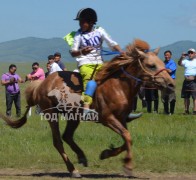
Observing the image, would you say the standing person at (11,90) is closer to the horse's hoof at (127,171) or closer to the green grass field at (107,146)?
the green grass field at (107,146)

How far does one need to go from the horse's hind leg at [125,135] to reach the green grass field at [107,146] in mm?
1381

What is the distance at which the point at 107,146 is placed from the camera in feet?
45.9

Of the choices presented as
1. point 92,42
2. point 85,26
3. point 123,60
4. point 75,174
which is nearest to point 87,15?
point 85,26

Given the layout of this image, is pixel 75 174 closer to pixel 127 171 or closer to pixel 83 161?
pixel 83 161

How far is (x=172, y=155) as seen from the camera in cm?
1280

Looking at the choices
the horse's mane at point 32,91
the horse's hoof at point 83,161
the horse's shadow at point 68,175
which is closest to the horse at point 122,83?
the horse's shadow at point 68,175

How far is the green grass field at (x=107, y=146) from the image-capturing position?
40.0ft

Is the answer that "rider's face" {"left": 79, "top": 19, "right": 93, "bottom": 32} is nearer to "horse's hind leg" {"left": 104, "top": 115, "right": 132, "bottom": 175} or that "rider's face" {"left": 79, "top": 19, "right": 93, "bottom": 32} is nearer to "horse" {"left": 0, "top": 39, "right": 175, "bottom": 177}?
"horse" {"left": 0, "top": 39, "right": 175, "bottom": 177}

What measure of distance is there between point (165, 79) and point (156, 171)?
1974 millimetres

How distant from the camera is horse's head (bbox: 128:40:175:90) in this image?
10586mm

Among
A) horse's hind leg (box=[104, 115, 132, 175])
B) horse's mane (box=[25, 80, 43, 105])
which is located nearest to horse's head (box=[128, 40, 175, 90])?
horse's hind leg (box=[104, 115, 132, 175])

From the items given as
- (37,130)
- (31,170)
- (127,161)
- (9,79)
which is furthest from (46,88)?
(9,79)

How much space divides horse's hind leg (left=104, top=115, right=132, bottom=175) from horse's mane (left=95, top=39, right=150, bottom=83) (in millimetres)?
820

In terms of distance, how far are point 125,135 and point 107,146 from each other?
3512mm
